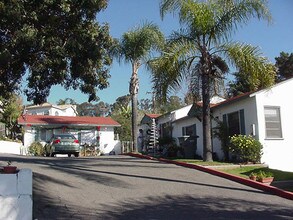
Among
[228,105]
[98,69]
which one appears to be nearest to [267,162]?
[228,105]

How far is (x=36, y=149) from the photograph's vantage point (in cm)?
2947

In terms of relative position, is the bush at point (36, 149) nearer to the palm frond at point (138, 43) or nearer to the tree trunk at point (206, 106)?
the palm frond at point (138, 43)

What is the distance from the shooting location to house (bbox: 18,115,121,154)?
32.1 meters

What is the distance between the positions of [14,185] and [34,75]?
5.75m

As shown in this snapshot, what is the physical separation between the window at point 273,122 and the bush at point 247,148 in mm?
1197

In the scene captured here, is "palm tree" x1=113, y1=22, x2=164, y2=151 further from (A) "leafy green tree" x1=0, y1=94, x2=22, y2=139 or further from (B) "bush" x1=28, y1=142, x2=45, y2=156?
(A) "leafy green tree" x1=0, y1=94, x2=22, y2=139

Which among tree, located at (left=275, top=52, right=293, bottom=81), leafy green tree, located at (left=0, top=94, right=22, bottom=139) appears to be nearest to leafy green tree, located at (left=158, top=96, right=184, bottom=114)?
leafy green tree, located at (left=0, top=94, right=22, bottom=139)

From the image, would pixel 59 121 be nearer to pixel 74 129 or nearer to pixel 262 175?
pixel 74 129

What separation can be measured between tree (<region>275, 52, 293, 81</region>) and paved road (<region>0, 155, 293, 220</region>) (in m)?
31.4

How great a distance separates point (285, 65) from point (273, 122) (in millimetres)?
26887

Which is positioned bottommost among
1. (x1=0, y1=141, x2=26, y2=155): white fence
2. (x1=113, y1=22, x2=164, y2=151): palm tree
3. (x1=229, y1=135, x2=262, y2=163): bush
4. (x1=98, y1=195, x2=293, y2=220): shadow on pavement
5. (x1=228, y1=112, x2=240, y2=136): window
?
(x1=98, y1=195, x2=293, y2=220): shadow on pavement

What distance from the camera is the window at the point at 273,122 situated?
17719mm

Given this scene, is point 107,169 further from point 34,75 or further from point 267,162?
point 267,162

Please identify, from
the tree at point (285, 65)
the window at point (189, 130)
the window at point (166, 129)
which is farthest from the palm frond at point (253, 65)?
the tree at point (285, 65)
